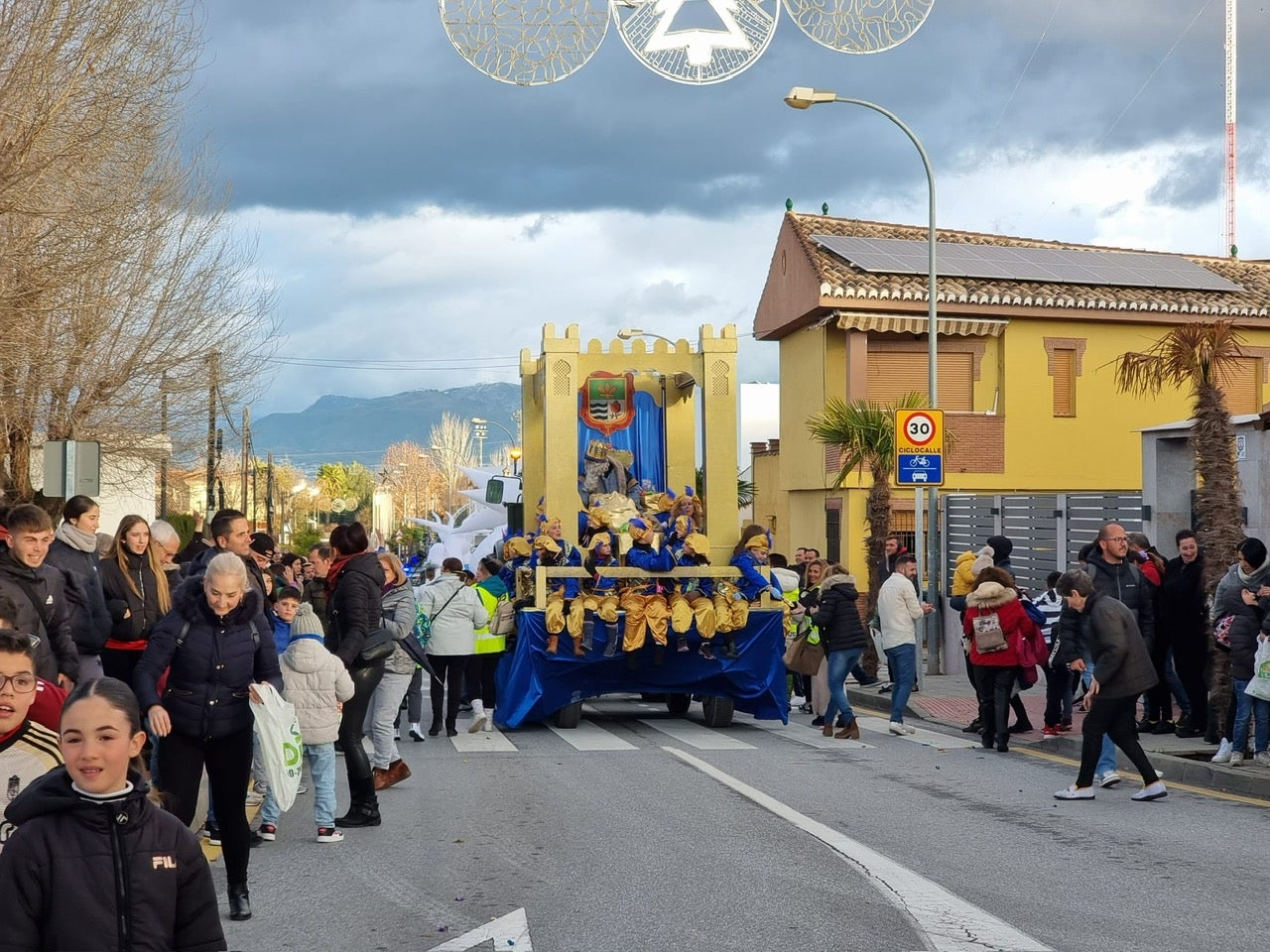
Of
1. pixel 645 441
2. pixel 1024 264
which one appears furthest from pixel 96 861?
pixel 1024 264

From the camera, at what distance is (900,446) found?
1955cm

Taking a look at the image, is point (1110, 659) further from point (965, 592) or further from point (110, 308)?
point (110, 308)

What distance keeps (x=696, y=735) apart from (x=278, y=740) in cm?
835

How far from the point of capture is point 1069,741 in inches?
558

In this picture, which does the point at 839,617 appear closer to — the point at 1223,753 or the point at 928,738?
the point at 928,738

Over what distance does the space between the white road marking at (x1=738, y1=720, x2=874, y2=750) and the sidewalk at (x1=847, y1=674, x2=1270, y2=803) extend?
1539 mm

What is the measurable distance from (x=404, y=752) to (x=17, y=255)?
9139mm

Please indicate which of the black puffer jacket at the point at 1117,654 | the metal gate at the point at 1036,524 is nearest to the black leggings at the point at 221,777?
the black puffer jacket at the point at 1117,654

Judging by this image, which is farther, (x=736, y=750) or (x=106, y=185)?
(x=106, y=185)

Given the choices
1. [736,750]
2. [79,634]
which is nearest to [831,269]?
[736,750]

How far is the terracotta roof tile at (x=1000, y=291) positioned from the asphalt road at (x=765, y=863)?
20.3 meters

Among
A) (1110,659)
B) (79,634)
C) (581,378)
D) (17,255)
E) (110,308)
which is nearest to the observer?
(79,634)

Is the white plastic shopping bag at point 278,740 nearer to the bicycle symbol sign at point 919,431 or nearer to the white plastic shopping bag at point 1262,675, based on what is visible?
the white plastic shopping bag at point 1262,675

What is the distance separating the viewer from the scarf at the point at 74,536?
9438 mm
